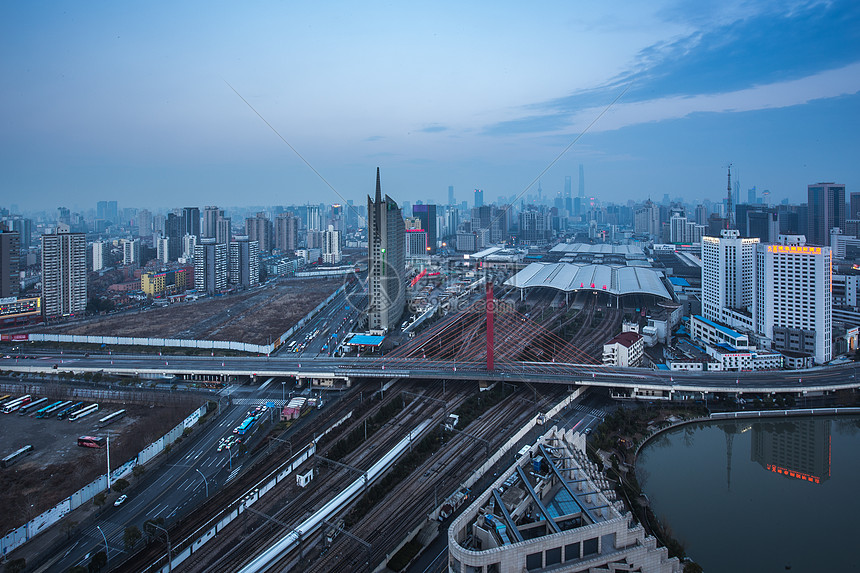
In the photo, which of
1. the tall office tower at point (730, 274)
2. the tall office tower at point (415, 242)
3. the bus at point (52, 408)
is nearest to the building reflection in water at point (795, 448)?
the tall office tower at point (730, 274)

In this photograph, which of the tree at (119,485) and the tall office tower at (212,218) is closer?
the tree at (119,485)

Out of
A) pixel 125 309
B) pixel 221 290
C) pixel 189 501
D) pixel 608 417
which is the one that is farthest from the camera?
pixel 221 290

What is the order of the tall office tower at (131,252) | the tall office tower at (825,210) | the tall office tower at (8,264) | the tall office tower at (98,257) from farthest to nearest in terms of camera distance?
the tall office tower at (131,252) → the tall office tower at (98,257) → the tall office tower at (825,210) → the tall office tower at (8,264)

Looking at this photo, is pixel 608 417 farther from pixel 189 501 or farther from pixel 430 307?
pixel 430 307

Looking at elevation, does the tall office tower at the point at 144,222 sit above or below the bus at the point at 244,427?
above

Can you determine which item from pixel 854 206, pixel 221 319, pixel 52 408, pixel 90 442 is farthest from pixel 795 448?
pixel 854 206

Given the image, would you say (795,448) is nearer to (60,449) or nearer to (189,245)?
(60,449)

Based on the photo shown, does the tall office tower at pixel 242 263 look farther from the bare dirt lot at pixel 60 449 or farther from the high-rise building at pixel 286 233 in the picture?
the bare dirt lot at pixel 60 449

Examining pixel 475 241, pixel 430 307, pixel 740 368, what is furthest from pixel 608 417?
pixel 475 241
